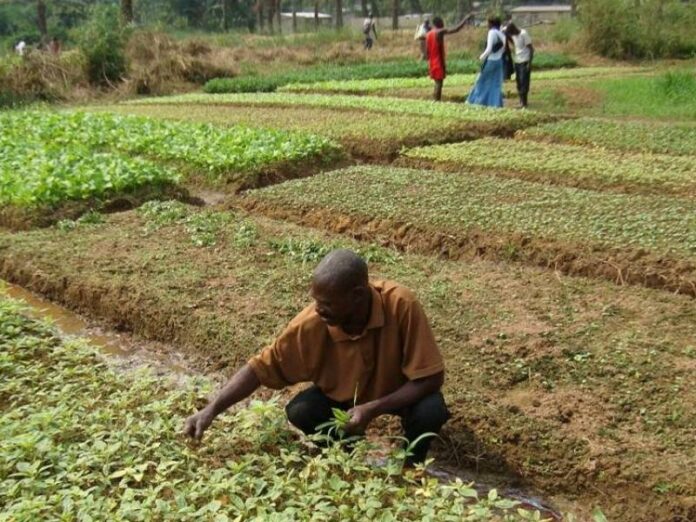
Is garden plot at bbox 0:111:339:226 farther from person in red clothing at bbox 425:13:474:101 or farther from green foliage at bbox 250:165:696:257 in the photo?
person in red clothing at bbox 425:13:474:101

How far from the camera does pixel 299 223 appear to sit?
900 centimetres

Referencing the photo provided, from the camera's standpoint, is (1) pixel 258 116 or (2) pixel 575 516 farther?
(1) pixel 258 116

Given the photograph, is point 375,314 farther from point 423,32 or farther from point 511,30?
point 423,32

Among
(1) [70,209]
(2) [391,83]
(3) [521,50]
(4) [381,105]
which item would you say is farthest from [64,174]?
(2) [391,83]

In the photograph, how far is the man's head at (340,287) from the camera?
3.61m

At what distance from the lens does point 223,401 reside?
3.93 meters

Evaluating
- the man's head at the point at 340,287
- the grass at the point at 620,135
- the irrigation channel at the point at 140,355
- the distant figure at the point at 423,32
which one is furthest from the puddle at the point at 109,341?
the distant figure at the point at 423,32

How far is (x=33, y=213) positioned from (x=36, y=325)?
3547 millimetres

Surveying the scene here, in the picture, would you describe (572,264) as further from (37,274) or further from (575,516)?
(37,274)

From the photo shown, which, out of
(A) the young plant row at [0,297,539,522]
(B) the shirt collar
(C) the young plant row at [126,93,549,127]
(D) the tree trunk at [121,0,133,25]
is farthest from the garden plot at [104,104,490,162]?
(D) the tree trunk at [121,0,133,25]

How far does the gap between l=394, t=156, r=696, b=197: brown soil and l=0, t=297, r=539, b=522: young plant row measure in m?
6.22

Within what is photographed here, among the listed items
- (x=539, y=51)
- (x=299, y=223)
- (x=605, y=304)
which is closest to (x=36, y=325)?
(x=299, y=223)

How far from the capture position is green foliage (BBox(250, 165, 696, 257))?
291 inches

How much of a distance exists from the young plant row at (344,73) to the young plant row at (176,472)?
19982 mm
